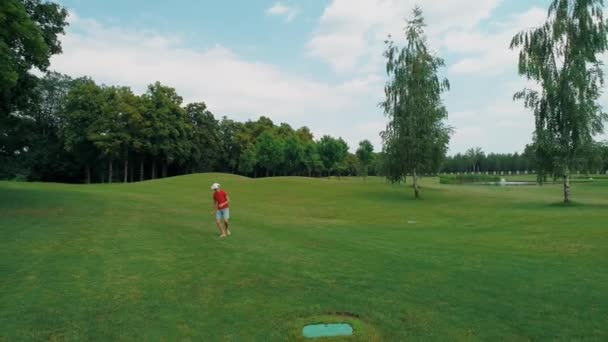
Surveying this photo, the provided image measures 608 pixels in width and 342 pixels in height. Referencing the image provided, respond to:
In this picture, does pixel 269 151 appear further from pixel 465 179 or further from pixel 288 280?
pixel 288 280

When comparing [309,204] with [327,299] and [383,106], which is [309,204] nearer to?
[383,106]

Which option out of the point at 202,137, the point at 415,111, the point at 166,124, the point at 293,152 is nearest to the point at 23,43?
the point at 415,111

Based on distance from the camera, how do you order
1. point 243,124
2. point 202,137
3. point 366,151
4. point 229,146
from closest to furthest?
point 366,151
point 202,137
point 229,146
point 243,124

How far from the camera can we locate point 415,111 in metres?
35.9

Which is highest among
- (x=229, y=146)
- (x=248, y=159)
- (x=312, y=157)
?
(x=229, y=146)

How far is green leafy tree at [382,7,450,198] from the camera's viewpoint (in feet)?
117

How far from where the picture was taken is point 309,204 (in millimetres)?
33562

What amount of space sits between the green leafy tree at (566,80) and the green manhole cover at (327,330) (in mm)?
29108

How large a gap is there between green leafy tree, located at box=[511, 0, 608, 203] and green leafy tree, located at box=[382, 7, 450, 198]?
754 centimetres

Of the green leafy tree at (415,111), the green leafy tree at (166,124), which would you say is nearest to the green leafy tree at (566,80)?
the green leafy tree at (415,111)

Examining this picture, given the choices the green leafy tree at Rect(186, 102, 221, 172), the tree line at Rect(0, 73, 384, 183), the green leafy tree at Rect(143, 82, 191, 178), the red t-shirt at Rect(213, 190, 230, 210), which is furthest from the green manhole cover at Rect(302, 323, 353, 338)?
the green leafy tree at Rect(186, 102, 221, 172)

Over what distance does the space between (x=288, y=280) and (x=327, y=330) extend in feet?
9.24

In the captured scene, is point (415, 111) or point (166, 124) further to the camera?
point (166, 124)

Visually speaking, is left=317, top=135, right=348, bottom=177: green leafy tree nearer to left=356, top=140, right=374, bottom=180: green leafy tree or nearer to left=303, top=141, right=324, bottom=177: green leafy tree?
left=303, top=141, right=324, bottom=177: green leafy tree
